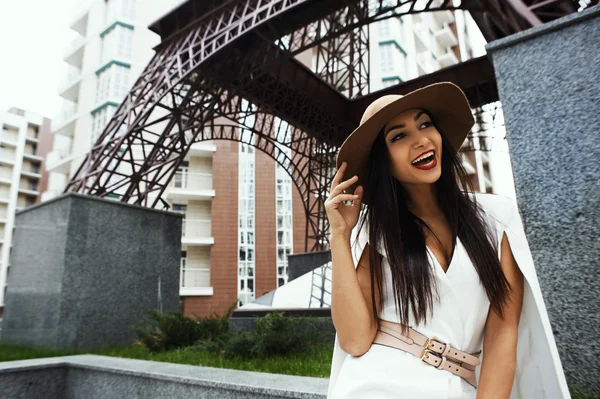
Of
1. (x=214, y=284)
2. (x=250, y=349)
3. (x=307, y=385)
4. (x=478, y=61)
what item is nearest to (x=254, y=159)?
(x=214, y=284)

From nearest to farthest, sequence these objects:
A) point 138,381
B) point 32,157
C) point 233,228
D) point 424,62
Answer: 1. point 138,381
2. point 233,228
3. point 424,62
4. point 32,157

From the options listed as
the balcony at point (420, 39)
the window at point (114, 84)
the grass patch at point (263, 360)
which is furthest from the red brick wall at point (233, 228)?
the grass patch at point (263, 360)

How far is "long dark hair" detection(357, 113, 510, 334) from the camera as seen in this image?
4.07ft

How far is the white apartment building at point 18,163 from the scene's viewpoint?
129ft

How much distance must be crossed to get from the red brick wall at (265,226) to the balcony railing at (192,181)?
3.33 metres

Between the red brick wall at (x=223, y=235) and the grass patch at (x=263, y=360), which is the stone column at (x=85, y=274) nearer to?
the grass patch at (x=263, y=360)

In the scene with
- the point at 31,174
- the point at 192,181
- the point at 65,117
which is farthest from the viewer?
the point at 31,174

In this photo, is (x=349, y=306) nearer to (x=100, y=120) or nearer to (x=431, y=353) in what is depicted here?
(x=431, y=353)

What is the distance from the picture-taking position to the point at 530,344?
1269 millimetres

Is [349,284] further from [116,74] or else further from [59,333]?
[116,74]

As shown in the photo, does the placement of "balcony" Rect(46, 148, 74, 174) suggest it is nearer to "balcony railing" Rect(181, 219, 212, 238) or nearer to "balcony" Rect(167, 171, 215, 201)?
"balcony" Rect(167, 171, 215, 201)

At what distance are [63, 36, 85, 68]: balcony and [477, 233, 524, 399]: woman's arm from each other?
36072 millimetres

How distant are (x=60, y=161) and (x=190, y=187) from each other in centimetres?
991

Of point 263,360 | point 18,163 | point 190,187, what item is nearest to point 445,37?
point 190,187
